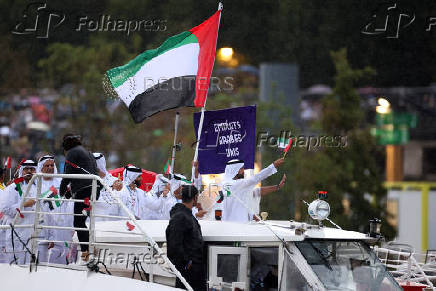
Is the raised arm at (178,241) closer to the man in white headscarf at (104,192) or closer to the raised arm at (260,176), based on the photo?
the raised arm at (260,176)

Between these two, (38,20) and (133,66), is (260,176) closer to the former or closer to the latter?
(133,66)

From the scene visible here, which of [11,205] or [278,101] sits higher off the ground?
[278,101]

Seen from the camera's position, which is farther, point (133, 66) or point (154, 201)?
point (154, 201)

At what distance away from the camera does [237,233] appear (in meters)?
7.68

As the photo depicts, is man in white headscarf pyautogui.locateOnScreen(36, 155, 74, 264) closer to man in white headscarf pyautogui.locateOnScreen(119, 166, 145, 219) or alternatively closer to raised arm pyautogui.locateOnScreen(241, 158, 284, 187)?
man in white headscarf pyautogui.locateOnScreen(119, 166, 145, 219)

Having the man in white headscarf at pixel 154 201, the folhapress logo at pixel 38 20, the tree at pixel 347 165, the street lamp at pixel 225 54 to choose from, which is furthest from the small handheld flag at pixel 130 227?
the folhapress logo at pixel 38 20

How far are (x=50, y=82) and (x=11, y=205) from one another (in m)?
A: 9.55

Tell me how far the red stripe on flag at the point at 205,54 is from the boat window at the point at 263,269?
11.1 feet

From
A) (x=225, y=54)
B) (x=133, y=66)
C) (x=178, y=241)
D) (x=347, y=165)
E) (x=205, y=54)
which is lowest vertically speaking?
(x=178, y=241)

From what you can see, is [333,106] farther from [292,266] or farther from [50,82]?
[292,266]

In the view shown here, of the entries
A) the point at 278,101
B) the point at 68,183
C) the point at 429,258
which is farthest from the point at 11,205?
the point at 278,101

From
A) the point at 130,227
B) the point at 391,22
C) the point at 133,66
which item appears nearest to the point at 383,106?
the point at 391,22

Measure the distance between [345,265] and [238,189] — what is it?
2360 mm

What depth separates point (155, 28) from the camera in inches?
728
